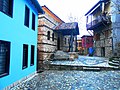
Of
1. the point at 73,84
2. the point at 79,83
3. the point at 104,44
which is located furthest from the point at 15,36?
the point at 104,44

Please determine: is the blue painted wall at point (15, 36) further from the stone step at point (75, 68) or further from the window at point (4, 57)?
the stone step at point (75, 68)

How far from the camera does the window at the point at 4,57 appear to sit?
22.5ft

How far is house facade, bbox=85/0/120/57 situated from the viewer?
20109mm

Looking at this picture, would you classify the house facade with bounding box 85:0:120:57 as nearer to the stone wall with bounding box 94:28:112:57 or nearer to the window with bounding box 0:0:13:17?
the stone wall with bounding box 94:28:112:57

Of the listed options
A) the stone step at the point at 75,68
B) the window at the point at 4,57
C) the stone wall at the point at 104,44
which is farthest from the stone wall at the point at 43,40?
the stone wall at the point at 104,44

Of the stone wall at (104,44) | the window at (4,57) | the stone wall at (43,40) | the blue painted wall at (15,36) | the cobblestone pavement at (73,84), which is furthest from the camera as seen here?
the stone wall at (104,44)

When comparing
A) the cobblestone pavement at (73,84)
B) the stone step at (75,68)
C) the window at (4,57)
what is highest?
the window at (4,57)

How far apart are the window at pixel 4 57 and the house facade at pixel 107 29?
12.7 metres

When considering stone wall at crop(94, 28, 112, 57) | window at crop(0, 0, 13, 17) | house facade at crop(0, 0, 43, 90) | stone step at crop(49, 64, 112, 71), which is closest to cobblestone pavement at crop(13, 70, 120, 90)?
house facade at crop(0, 0, 43, 90)

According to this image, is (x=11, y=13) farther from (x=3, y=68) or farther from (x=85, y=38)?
(x=85, y=38)

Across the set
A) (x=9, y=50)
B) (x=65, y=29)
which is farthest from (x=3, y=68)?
(x=65, y=29)

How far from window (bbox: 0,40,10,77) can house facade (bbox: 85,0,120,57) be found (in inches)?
499

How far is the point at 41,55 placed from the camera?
49.6 feet

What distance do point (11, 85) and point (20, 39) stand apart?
7.75 feet
